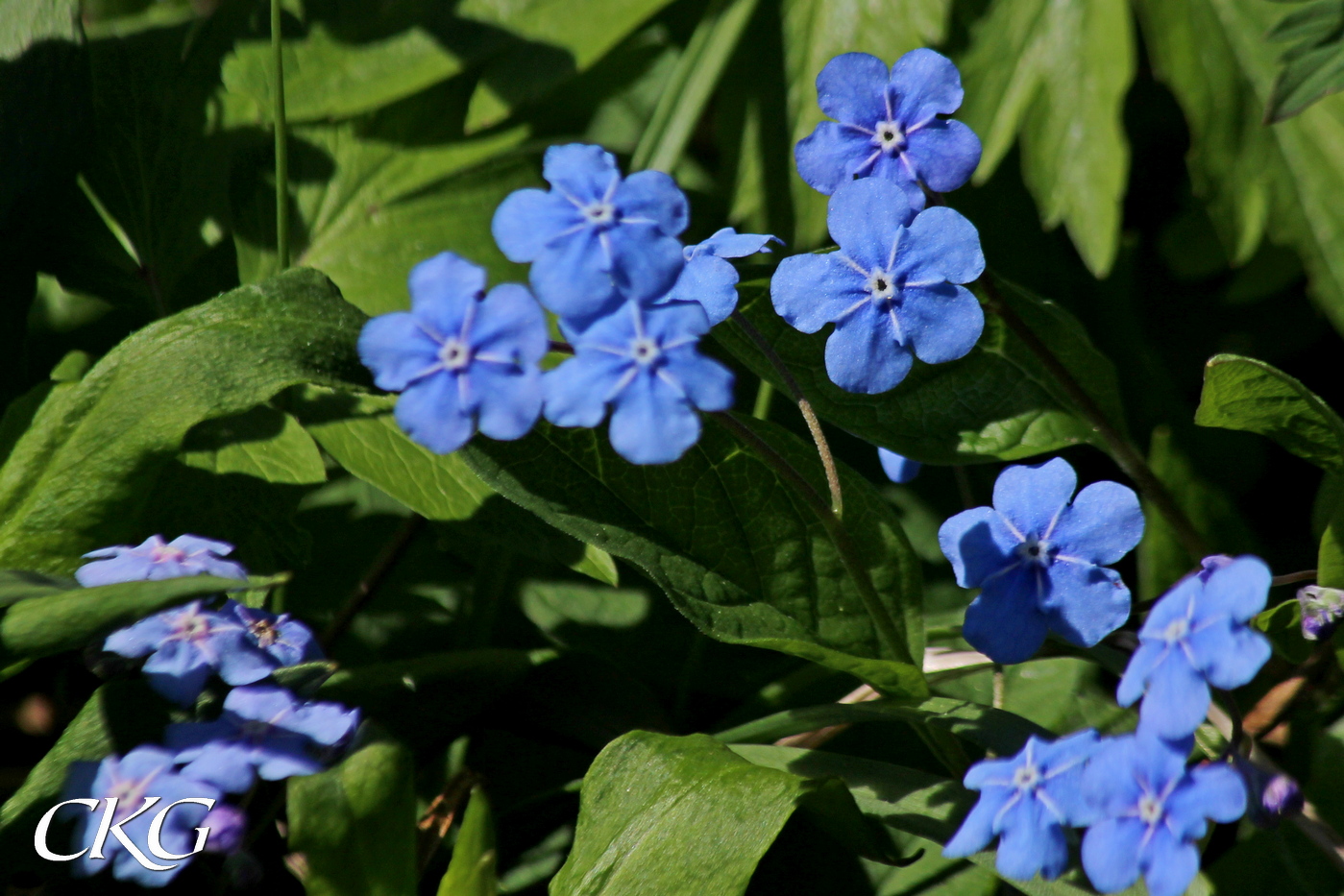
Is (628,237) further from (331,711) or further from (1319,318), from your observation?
(1319,318)

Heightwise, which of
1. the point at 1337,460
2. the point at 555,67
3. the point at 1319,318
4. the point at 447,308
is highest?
the point at 447,308

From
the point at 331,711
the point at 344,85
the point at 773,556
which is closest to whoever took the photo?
the point at 331,711

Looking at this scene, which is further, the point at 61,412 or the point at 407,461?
the point at 407,461

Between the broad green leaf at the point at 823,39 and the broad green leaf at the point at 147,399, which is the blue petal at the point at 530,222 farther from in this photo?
the broad green leaf at the point at 823,39

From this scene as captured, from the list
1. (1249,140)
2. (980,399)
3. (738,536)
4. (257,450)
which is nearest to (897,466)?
(980,399)

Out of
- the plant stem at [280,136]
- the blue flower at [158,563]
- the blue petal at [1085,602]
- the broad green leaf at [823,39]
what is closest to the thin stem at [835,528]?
the blue petal at [1085,602]

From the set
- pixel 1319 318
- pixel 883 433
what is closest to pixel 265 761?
pixel 883 433

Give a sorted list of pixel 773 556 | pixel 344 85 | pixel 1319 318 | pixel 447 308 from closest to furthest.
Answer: pixel 447 308
pixel 773 556
pixel 344 85
pixel 1319 318

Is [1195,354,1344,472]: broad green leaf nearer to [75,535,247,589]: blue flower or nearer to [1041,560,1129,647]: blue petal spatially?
[1041,560,1129,647]: blue petal
